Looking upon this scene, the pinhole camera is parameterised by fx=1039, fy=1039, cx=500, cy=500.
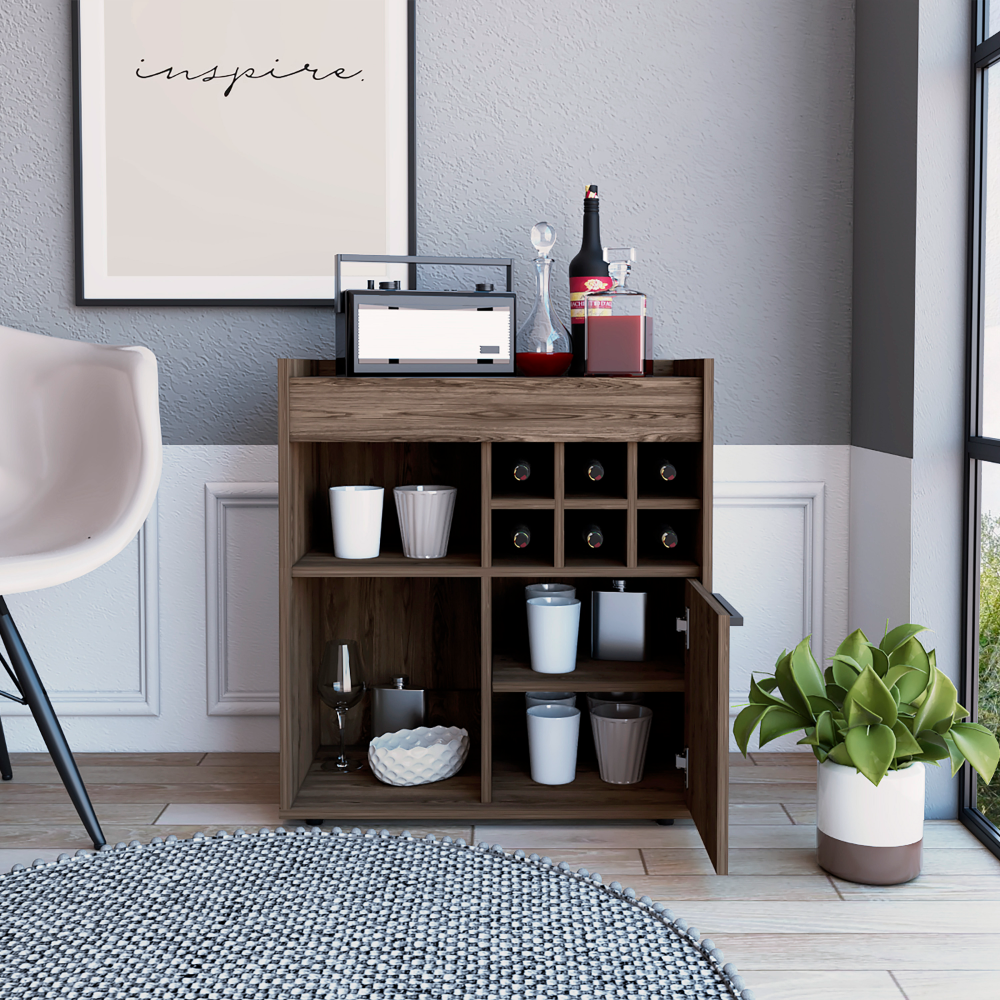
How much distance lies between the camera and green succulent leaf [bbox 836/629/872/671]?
1.62 metres

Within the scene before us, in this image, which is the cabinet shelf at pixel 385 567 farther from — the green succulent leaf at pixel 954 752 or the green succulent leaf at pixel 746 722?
the green succulent leaf at pixel 954 752

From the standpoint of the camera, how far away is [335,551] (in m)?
1.86

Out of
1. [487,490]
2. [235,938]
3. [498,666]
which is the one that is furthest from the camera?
[498,666]

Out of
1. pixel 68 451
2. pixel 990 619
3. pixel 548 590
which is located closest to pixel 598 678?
pixel 548 590

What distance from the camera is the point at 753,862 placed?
1667mm

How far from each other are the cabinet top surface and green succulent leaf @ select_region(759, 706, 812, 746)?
1.52ft

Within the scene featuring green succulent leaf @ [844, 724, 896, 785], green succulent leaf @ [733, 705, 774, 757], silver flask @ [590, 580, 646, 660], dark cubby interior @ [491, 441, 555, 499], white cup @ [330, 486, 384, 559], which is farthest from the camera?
dark cubby interior @ [491, 441, 555, 499]

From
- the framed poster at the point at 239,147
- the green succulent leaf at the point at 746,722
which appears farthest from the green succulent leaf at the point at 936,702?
the framed poster at the point at 239,147

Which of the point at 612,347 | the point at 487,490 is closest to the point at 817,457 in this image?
the point at 612,347

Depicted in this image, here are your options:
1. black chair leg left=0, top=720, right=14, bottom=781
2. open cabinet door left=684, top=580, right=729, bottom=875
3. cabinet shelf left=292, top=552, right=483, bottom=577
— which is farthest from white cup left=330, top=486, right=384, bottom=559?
black chair leg left=0, top=720, right=14, bottom=781

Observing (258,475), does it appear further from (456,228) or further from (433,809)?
(433,809)

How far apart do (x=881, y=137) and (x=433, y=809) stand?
1.48m

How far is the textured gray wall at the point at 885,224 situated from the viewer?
71.8 inches

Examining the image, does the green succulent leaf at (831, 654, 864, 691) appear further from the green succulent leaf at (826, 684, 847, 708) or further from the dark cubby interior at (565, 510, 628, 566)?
the dark cubby interior at (565, 510, 628, 566)
